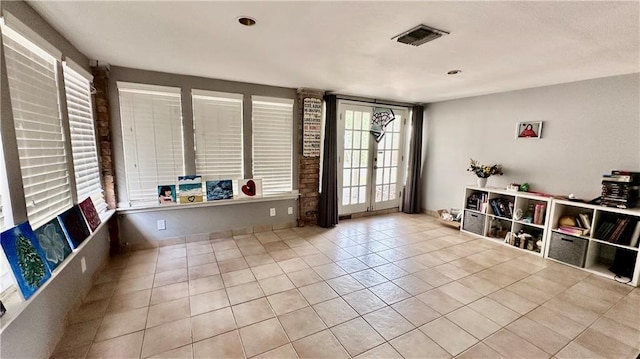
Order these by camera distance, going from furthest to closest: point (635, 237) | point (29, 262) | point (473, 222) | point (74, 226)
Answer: point (473, 222), point (635, 237), point (74, 226), point (29, 262)

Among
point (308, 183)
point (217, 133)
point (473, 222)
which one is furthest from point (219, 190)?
point (473, 222)

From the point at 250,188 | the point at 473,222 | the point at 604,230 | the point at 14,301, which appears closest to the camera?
the point at 14,301

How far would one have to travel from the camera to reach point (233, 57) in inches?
100.0

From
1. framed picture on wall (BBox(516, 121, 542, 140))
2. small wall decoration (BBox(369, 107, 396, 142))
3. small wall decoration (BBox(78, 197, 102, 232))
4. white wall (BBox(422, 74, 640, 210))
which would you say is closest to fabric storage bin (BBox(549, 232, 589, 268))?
white wall (BBox(422, 74, 640, 210))

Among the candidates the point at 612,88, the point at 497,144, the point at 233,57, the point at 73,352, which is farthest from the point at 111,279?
the point at 612,88

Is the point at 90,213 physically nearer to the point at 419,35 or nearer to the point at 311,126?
the point at 311,126

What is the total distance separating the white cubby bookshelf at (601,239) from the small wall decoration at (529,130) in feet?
3.27

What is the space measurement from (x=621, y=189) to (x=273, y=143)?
4.08 metres

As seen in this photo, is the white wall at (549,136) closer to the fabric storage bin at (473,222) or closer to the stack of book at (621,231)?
the stack of book at (621,231)

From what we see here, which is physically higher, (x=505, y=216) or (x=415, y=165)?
(x=415, y=165)

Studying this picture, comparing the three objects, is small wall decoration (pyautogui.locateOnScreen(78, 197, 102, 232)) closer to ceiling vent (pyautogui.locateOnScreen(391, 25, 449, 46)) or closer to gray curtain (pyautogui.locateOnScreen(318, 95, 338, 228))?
gray curtain (pyautogui.locateOnScreen(318, 95, 338, 228))

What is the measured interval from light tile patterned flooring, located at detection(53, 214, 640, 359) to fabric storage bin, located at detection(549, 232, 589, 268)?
0.38 ft

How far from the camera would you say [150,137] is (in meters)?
3.16

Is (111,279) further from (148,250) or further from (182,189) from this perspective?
(182,189)
